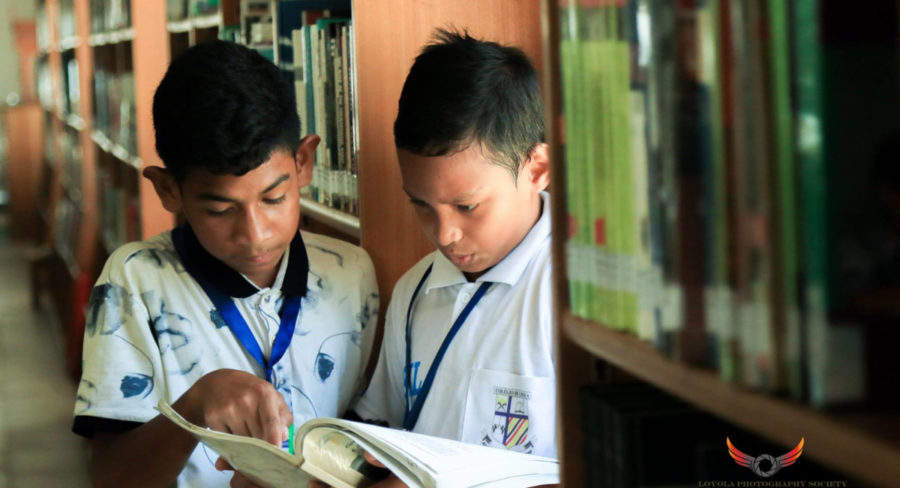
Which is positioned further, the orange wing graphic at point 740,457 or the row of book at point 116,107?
the row of book at point 116,107

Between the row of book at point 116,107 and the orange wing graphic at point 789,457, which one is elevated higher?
the row of book at point 116,107

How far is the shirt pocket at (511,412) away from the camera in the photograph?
1260 mm

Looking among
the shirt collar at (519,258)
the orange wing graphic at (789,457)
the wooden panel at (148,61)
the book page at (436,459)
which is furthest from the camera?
the wooden panel at (148,61)

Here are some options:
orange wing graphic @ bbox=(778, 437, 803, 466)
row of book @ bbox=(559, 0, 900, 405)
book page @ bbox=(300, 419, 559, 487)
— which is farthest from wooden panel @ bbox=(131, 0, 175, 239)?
orange wing graphic @ bbox=(778, 437, 803, 466)

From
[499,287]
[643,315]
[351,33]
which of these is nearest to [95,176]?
[351,33]

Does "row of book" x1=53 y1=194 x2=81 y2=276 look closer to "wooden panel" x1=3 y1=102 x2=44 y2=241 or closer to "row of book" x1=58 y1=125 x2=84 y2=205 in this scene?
"row of book" x1=58 y1=125 x2=84 y2=205

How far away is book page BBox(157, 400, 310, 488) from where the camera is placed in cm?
105

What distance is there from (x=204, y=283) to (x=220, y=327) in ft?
0.25

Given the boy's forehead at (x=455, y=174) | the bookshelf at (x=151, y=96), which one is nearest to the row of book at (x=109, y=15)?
the bookshelf at (x=151, y=96)

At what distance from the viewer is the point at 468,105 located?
1.36 metres

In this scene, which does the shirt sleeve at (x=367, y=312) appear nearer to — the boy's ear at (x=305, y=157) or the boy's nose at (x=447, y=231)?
the boy's ear at (x=305, y=157)

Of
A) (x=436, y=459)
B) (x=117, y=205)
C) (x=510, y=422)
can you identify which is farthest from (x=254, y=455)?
(x=117, y=205)

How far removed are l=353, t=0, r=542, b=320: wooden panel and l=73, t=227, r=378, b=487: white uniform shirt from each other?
6cm

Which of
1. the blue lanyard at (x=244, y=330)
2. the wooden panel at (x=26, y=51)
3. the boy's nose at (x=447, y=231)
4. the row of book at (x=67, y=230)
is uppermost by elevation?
the wooden panel at (x=26, y=51)
